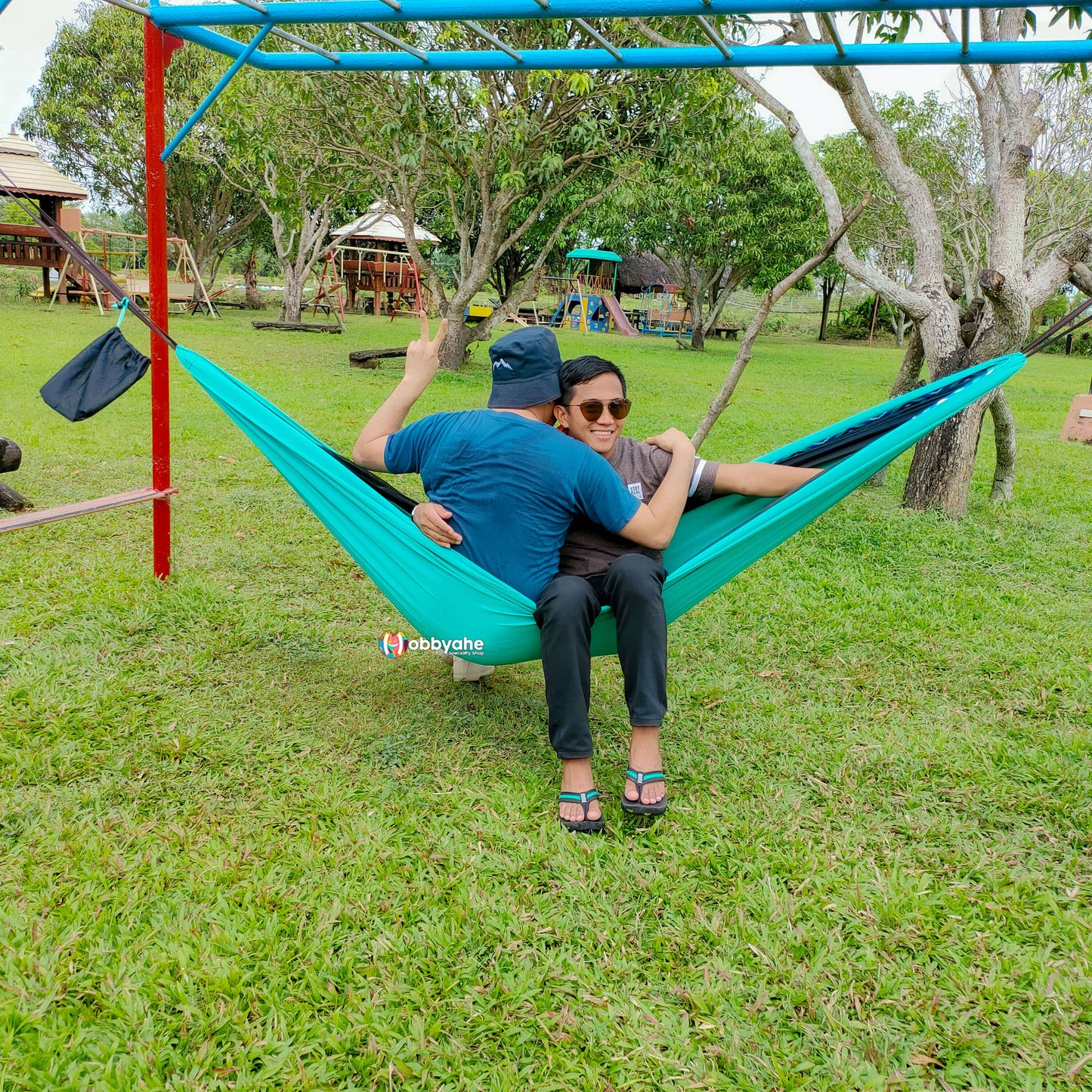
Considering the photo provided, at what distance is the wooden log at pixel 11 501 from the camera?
4.04 meters

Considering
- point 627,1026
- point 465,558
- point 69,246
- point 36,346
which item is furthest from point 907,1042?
point 36,346

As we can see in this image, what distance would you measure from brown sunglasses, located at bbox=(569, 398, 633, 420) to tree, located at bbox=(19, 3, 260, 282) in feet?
47.7

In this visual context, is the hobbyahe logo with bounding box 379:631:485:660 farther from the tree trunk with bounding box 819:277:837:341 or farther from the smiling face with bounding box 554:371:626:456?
the tree trunk with bounding box 819:277:837:341

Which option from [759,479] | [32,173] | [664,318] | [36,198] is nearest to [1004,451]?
[759,479]

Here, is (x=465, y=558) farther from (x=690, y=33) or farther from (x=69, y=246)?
(x=690, y=33)

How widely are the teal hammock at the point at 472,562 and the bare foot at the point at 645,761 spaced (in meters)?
0.24

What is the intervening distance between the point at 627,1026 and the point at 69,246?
8.17 ft

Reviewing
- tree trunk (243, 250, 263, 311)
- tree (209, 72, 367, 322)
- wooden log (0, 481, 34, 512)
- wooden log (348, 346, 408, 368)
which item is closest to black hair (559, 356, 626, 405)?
wooden log (0, 481, 34, 512)

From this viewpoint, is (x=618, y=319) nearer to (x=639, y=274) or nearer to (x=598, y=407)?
(x=639, y=274)

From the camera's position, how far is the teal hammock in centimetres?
221

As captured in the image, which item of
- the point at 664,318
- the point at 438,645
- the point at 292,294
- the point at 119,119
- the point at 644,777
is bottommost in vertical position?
the point at 644,777

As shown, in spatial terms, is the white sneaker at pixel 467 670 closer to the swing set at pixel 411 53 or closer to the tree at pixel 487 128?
the swing set at pixel 411 53

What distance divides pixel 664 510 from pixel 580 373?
0.39 m

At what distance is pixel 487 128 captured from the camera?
27.7ft
